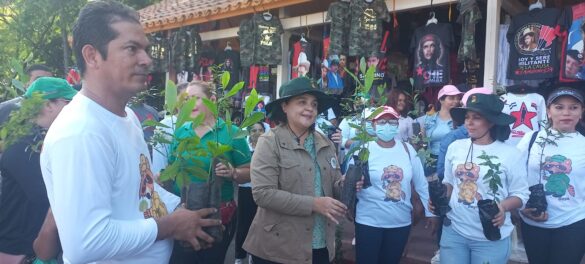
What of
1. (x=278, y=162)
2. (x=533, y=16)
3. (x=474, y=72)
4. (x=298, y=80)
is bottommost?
(x=278, y=162)

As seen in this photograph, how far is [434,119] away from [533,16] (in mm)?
1544

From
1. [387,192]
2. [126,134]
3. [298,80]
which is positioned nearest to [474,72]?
[387,192]

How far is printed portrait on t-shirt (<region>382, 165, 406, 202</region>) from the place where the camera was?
3.31m

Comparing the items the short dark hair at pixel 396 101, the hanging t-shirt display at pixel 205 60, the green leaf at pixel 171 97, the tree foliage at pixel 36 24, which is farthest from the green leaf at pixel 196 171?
the tree foliage at pixel 36 24

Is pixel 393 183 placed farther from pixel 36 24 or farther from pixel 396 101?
pixel 36 24

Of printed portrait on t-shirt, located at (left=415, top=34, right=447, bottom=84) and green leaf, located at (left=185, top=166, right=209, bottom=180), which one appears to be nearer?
green leaf, located at (left=185, top=166, right=209, bottom=180)

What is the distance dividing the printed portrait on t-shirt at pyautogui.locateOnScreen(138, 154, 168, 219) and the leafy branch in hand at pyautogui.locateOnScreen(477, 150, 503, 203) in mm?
2010

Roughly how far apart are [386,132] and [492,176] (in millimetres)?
900

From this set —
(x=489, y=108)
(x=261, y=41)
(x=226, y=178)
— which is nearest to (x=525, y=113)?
(x=489, y=108)

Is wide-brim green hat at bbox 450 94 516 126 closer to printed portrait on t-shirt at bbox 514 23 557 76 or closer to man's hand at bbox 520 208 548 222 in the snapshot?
man's hand at bbox 520 208 548 222

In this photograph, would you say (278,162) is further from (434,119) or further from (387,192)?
(434,119)

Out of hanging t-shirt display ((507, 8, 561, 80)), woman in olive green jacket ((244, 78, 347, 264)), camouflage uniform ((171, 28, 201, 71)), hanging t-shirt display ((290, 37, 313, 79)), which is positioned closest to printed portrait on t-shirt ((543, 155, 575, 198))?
woman in olive green jacket ((244, 78, 347, 264))

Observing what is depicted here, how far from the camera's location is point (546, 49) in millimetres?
4793

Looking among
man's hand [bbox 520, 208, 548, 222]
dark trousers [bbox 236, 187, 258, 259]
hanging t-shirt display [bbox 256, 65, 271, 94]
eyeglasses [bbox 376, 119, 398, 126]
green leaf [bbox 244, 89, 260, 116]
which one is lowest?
dark trousers [bbox 236, 187, 258, 259]
